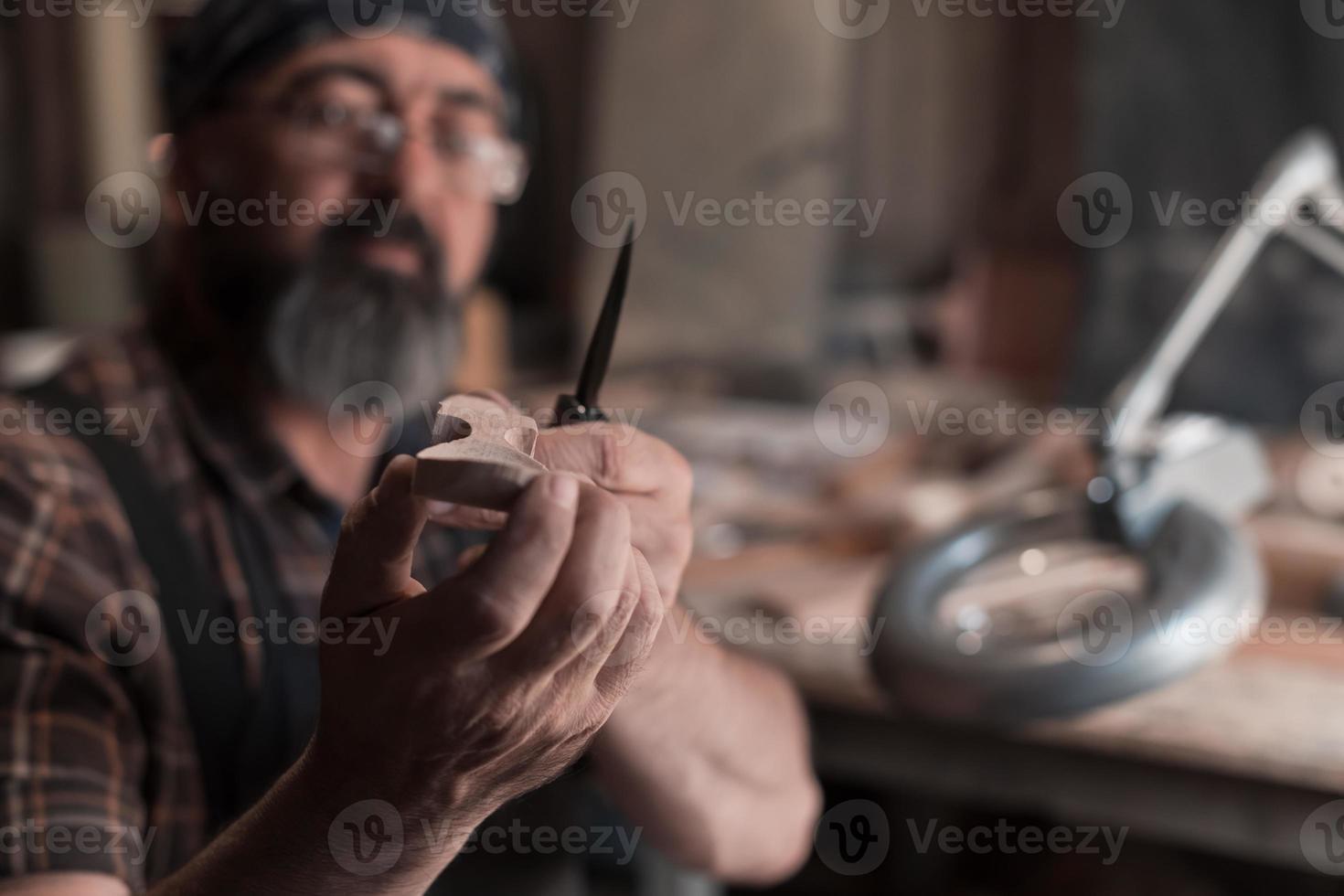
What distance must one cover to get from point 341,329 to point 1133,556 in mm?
566

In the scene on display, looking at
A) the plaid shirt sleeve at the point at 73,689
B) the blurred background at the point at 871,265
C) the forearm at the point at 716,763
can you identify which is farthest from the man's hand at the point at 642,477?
the blurred background at the point at 871,265

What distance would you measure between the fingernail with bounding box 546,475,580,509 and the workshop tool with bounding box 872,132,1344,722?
0.50 m

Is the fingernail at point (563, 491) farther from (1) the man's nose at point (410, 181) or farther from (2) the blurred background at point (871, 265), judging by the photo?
(2) the blurred background at point (871, 265)

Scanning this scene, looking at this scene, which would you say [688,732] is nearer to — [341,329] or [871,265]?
[341,329]

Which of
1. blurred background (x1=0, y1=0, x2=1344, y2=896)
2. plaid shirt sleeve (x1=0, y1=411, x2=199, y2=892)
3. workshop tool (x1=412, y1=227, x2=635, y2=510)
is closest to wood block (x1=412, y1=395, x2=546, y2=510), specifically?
workshop tool (x1=412, y1=227, x2=635, y2=510)

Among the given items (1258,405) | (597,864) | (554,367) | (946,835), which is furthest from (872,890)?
(554,367)

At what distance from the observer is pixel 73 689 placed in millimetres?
588

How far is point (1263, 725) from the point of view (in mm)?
837

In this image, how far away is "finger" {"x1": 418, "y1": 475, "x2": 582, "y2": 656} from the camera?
0.25m

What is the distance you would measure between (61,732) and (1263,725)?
764 mm

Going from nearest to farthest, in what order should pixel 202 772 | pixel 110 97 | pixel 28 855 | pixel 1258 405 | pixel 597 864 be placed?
1. pixel 28 855
2. pixel 202 772
3. pixel 597 864
4. pixel 1258 405
5. pixel 110 97

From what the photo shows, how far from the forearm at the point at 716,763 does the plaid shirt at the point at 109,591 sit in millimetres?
129

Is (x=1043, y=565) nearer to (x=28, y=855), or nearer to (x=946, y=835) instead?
(x=28, y=855)

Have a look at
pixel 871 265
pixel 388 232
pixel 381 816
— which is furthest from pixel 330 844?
pixel 871 265
